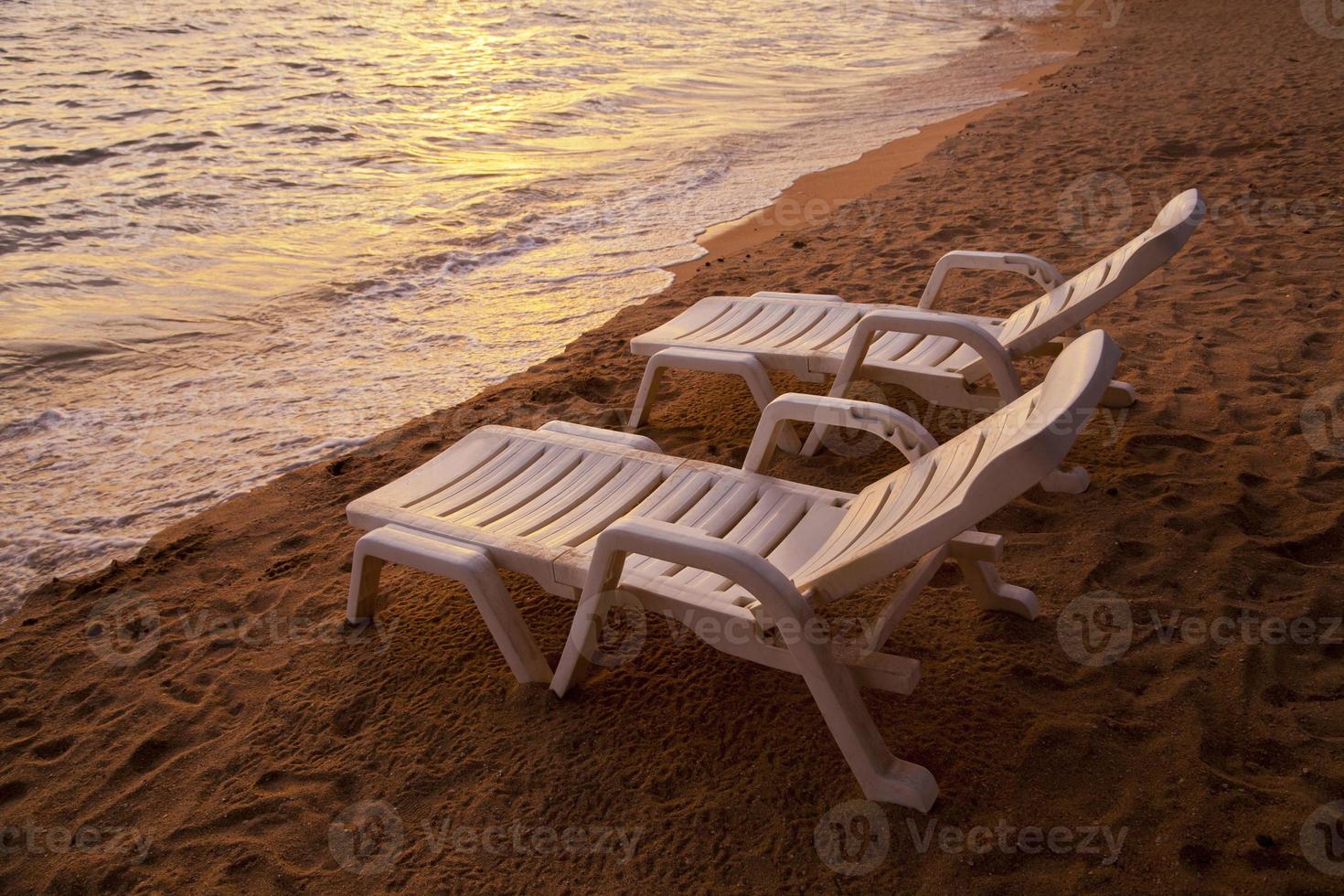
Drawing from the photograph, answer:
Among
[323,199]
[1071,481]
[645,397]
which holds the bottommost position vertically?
[323,199]

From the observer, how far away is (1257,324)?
4488 millimetres

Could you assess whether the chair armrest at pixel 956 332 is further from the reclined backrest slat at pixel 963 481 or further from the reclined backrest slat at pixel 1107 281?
the reclined backrest slat at pixel 963 481

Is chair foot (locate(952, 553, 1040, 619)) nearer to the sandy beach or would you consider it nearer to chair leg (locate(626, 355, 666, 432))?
the sandy beach

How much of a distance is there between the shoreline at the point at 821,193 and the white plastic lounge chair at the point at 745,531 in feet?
12.1

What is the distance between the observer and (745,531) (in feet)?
8.90

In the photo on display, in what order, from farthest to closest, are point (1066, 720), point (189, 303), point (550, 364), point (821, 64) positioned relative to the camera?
1. point (821, 64)
2. point (189, 303)
3. point (550, 364)
4. point (1066, 720)

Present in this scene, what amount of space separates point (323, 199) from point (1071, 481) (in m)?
8.29

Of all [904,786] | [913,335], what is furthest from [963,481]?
[913,335]

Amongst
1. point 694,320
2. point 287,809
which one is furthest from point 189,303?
point 287,809

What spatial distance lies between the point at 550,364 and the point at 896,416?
303 cm

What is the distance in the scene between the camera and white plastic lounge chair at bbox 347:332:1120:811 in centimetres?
202

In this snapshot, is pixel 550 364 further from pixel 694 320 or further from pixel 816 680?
pixel 816 680

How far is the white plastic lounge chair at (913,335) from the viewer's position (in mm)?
3279

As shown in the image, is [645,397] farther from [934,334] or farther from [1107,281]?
[1107,281]
